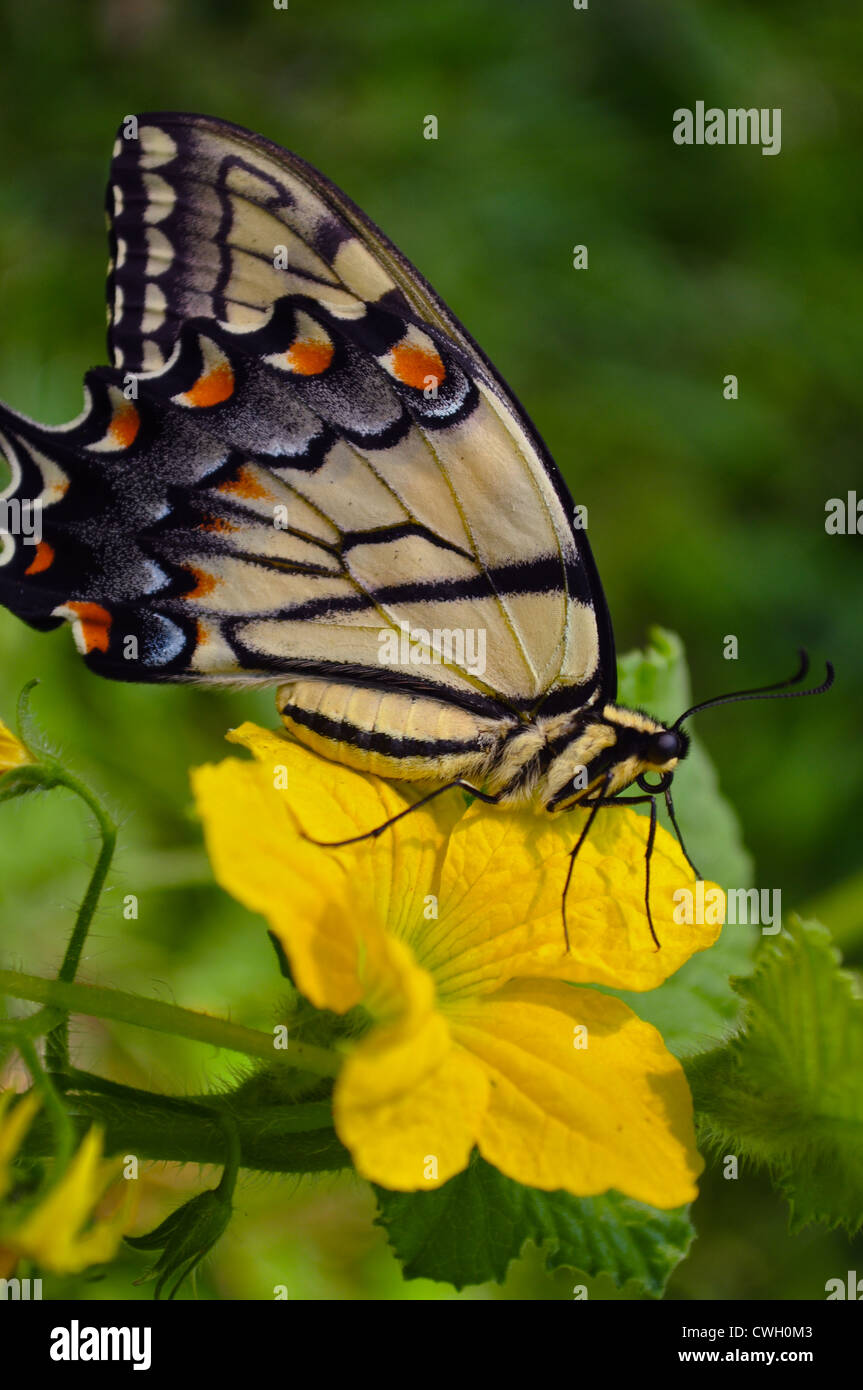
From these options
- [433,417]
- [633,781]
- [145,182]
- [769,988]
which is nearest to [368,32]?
[145,182]

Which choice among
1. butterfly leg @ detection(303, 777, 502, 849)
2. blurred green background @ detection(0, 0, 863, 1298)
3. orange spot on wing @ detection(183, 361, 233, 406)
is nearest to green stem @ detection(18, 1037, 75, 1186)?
butterfly leg @ detection(303, 777, 502, 849)

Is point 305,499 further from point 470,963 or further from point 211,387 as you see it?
point 470,963

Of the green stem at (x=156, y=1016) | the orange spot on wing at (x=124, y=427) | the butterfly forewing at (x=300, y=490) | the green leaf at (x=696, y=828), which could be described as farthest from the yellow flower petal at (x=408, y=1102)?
the orange spot on wing at (x=124, y=427)

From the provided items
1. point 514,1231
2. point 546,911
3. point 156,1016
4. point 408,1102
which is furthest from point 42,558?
point 514,1231

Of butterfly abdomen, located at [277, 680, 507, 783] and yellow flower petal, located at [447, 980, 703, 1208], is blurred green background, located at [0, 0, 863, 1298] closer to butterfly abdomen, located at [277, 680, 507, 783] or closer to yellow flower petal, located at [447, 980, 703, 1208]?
butterfly abdomen, located at [277, 680, 507, 783]

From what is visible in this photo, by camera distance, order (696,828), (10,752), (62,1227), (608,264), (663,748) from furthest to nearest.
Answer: (608,264), (696,828), (663,748), (10,752), (62,1227)

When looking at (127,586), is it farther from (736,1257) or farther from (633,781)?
(736,1257)

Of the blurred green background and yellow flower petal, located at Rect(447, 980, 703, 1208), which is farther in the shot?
the blurred green background
